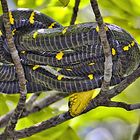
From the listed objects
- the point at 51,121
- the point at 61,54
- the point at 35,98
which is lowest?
the point at 35,98

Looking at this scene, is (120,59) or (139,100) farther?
(139,100)

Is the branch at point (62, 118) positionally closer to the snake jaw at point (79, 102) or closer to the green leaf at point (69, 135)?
the snake jaw at point (79, 102)

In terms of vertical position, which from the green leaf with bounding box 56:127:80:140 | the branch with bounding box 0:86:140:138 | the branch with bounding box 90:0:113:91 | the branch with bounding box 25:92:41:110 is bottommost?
the green leaf with bounding box 56:127:80:140

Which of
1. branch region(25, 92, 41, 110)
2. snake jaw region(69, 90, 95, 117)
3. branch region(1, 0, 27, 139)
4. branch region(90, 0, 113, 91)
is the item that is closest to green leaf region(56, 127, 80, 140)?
branch region(25, 92, 41, 110)

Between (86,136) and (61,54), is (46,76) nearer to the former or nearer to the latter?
(61,54)

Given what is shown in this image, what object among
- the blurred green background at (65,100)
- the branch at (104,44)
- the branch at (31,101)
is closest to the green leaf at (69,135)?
the blurred green background at (65,100)

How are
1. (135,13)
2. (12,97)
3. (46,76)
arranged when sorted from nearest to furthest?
(46,76) → (135,13) → (12,97)

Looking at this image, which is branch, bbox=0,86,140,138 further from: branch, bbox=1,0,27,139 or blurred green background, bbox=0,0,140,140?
blurred green background, bbox=0,0,140,140

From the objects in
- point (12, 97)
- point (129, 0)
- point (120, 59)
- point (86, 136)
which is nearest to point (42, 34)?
point (120, 59)
